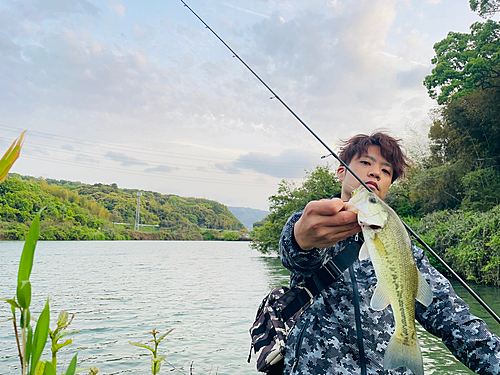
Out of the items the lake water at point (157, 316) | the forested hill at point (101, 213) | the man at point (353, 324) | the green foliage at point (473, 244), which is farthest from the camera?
the forested hill at point (101, 213)

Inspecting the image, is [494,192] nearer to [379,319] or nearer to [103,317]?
[103,317]

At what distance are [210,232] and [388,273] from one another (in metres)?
104

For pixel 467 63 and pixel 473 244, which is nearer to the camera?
pixel 473 244

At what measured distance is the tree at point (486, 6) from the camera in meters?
23.4

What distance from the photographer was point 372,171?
2.27m

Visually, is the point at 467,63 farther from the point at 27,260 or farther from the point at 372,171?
the point at 27,260

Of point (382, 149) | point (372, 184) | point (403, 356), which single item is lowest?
point (403, 356)

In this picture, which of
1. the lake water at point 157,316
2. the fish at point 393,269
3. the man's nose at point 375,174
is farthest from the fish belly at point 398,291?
the lake water at point 157,316

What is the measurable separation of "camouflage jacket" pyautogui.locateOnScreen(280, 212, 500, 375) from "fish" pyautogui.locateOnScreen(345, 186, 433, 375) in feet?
0.99

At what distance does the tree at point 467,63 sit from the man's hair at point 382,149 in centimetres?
2392

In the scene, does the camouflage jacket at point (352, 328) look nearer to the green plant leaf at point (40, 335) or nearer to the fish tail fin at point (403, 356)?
the fish tail fin at point (403, 356)

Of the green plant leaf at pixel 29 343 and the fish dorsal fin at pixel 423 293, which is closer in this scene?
the green plant leaf at pixel 29 343

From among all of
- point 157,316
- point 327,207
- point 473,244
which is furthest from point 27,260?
point 473,244

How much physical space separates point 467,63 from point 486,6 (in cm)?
387
